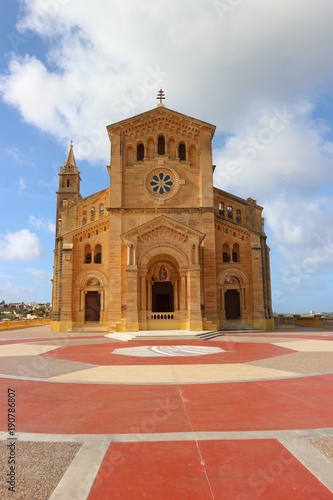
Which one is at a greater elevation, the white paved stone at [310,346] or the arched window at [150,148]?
the arched window at [150,148]

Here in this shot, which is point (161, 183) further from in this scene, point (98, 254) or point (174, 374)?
point (174, 374)

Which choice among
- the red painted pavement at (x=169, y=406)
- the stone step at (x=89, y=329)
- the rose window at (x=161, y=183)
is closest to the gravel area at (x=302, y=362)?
the red painted pavement at (x=169, y=406)

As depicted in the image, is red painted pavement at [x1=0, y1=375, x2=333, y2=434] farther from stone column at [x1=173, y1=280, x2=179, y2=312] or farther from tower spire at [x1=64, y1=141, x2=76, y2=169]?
tower spire at [x1=64, y1=141, x2=76, y2=169]

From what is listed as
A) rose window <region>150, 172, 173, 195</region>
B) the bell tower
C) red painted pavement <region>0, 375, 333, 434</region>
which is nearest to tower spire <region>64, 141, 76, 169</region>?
the bell tower

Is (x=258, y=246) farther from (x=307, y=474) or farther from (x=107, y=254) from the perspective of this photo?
(x=307, y=474)

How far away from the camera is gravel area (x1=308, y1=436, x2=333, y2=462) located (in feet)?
18.9

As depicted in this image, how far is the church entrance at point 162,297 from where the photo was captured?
122 feet

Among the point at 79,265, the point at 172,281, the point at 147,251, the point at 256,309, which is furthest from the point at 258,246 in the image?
the point at 79,265

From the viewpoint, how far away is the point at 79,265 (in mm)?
37594

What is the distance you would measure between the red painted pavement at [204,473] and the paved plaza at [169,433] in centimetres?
2

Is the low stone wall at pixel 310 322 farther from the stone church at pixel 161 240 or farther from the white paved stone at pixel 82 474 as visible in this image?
the white paved stone at pixel 82 474

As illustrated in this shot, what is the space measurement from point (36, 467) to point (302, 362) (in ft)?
39.9

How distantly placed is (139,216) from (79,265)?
8.27 metres

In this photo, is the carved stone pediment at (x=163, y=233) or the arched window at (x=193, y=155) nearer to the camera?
the carved stone pediment at (x=163, y=233)
